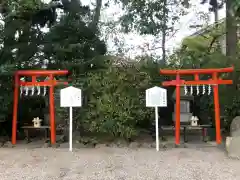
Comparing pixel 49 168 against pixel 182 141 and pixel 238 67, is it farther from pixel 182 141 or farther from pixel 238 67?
pixel 238 67

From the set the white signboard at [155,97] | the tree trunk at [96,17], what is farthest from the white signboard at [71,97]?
the tree trunk at [96,17]

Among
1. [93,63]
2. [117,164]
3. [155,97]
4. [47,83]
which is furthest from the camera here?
[93,63]

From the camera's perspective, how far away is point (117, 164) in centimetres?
623

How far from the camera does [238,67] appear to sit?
32.1 feet

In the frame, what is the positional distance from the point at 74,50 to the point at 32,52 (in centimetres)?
127

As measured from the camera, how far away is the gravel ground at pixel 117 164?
5.52 meters

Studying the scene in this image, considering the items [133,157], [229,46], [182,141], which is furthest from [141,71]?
[229,46]

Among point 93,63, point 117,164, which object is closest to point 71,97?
point 117,164

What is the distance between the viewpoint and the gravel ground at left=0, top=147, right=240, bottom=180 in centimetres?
552

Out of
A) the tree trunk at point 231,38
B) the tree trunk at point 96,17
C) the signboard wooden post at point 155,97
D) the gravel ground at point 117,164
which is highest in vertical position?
the tree trunk at point 96,17

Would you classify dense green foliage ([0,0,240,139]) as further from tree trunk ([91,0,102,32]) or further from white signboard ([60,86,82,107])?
white signboard ([60,86,82,107])

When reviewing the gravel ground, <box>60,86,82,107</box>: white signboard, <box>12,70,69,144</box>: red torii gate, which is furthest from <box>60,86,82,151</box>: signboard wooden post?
the gravel ground

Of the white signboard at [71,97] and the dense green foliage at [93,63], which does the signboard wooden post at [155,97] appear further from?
the white signboard at [71,97]

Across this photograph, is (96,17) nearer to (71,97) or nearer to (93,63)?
(93,63)
